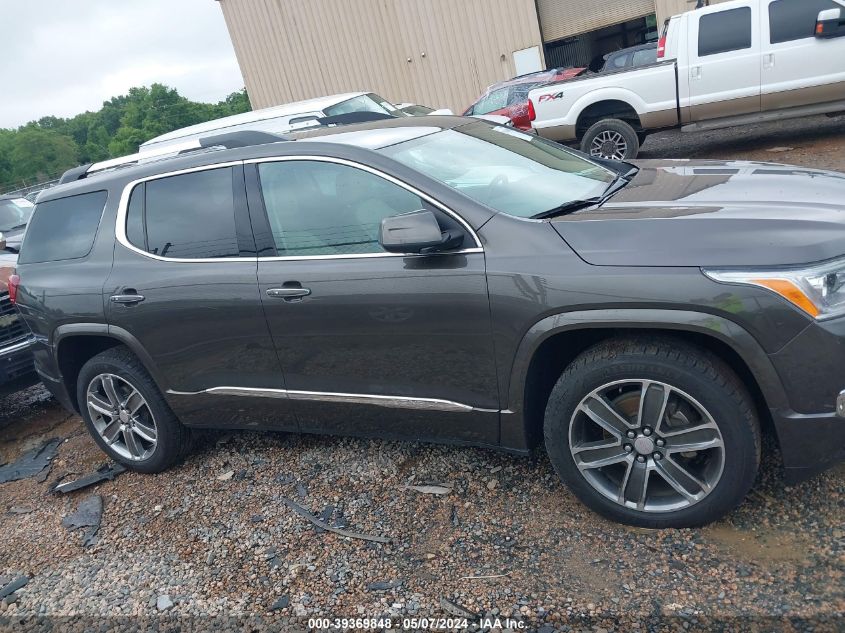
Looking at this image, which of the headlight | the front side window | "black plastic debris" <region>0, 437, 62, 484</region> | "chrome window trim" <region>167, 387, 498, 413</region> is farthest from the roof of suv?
the front side window

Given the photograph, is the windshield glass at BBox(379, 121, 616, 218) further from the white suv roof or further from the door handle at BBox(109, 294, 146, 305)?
the white suv roof

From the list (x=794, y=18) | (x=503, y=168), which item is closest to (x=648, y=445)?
(x=503, y=168)

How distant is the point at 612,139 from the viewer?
33.4ft

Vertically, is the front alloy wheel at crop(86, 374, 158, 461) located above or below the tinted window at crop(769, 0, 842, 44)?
below

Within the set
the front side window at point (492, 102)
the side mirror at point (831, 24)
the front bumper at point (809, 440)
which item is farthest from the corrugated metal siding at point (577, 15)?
the front bumper at point (809, 440)

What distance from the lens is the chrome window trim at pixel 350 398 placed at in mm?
3178

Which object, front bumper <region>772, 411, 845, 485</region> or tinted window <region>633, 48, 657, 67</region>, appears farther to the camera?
tinted window <region>633, 48, 657, 67</region>

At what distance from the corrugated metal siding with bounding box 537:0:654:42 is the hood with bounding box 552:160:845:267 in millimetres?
19567

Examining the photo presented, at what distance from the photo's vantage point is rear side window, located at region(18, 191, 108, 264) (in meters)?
4.21

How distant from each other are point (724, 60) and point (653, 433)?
8445mm

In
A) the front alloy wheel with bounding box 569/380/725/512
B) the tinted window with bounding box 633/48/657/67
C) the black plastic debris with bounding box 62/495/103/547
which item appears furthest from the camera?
the tinted window with bounding box 633/48/657/67

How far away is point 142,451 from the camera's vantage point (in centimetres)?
435

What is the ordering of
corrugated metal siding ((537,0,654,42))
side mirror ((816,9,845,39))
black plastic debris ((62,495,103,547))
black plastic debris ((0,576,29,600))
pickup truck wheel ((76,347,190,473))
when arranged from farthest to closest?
corrugated metal siding ((537,0,654,42)), side mirror ((816,9,845,39)), pickup truck wheel ((76,347,190,473)), black plastic debris ((62,495,103,547)), black plastic debris ((0,576,29,600))

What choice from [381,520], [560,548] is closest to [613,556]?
[560,548]
